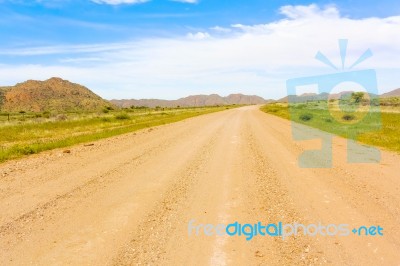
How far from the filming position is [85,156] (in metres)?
13.5

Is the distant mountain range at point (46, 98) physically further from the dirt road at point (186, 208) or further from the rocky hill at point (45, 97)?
the dirt road at point (186, 208)

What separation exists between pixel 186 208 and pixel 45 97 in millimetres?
Answer: 118514

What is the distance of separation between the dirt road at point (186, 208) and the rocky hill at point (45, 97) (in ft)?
315

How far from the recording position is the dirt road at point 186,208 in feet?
16.0

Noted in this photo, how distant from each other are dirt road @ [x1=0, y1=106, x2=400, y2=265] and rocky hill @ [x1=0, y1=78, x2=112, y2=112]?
95955 mm

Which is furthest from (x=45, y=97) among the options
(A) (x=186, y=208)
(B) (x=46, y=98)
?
(A) (x=186, y=208)

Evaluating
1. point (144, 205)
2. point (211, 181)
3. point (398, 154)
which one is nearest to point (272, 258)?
point (144, 205)

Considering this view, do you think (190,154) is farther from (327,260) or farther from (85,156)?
(327,260)

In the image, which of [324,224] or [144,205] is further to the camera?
[144,205]

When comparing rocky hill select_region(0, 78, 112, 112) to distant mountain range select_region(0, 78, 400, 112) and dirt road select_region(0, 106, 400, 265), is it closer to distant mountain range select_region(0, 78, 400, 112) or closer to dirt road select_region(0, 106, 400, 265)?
distant mountain range select_region(0, 78, 400, 112)

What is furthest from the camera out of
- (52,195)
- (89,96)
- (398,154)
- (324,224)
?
(89,96)

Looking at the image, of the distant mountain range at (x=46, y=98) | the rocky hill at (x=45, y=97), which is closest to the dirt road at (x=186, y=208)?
the distant mountain range at (x=46, y=98)

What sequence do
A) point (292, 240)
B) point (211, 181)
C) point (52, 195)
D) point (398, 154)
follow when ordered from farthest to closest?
point (398, 154), point (211, 181), point (52, 195), point (292, 240)

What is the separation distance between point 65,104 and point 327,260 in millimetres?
114244
